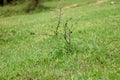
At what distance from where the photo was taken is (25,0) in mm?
34156

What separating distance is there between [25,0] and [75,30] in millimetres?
22449

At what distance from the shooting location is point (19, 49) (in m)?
10.4

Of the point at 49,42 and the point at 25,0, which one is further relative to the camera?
the point at 25,0

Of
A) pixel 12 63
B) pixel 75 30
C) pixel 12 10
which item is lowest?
pixel 12 10

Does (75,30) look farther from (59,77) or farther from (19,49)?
(59,77)

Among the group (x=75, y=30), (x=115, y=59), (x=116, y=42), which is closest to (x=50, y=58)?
(x=115, y=59)

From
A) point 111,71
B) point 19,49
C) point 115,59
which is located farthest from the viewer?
point 19,49

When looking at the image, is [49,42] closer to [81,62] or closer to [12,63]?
[12,63]

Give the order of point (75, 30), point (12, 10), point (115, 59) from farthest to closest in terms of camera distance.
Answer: point (12, 10) → point (75, 30) → point (115, 59)

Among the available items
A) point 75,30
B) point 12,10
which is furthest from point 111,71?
point 12,10

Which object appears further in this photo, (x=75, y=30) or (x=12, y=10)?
(x=12, y=10)

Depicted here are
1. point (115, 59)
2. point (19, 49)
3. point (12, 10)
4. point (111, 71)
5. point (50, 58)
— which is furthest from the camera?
point (12, 10)

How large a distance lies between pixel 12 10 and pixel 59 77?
88.4ft

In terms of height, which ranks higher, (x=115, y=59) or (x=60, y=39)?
(x=115, y=59)
